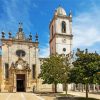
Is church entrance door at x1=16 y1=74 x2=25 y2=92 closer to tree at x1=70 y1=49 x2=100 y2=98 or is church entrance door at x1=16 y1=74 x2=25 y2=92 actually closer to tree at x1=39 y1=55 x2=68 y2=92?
tree at x1=39 y1=55 x2=68 y2=92

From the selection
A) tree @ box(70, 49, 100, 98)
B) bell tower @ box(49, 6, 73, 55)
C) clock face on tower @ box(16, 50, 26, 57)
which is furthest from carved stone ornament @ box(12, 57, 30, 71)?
tree @ box(70, 49, 100, 98)

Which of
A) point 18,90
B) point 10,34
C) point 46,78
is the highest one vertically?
point 10,34

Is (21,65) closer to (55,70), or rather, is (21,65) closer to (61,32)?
(61,32)

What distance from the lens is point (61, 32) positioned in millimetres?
57031

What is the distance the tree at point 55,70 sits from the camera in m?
39.3

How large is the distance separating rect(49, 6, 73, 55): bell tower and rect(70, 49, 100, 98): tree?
2678cm

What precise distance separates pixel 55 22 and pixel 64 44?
17.7ft

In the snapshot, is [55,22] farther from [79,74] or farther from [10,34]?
[79,74]

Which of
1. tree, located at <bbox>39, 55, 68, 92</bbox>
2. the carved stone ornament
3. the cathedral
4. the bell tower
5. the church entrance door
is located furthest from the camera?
the bell tower

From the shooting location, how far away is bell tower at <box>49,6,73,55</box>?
55.9m

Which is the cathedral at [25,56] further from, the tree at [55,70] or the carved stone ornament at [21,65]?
the tree at [55,70]

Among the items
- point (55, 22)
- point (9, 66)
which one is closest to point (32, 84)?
point (9, 66)

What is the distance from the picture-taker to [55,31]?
56562 mm

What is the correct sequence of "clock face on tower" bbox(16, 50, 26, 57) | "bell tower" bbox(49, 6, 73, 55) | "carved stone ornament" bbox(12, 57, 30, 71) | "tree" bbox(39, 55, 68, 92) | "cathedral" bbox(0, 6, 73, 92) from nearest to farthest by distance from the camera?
"tree" bbox(39, 55, 68, 92), "cathedral" bbox(0, 6, 73, 92), "carved stone ornament" bbox(12, 57, 30, 71), "clock face on tower" bbox(16, 50, 26, 57), "bell tower" bbox(49, 6, 73, 55)
